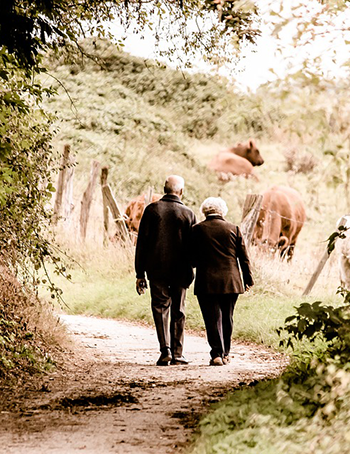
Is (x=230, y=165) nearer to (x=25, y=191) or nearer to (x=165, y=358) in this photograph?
(x=165, y=358)

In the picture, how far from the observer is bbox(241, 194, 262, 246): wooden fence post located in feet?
47.9

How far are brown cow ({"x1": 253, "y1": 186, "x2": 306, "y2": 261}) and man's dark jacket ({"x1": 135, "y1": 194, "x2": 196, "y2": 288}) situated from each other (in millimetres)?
10459

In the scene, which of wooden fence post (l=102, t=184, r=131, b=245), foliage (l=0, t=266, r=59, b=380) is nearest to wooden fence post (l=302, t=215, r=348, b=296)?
wooden fence post (l=102, t=184, r=131, b=245)

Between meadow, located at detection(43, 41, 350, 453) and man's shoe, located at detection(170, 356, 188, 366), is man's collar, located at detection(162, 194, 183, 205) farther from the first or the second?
man's shoe, located at detection(170, 356, 188, 366)

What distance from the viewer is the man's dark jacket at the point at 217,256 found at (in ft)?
28.1

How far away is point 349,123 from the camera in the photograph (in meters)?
4.17

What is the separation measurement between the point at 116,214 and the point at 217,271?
9.88 m

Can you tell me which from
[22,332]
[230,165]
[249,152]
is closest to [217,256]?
[22,332]

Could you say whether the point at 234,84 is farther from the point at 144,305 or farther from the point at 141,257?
the point at 144,305

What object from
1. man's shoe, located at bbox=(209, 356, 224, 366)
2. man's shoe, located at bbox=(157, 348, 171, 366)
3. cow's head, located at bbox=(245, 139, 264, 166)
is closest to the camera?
man's shoe, located at bbox=(209, 356, 224, 366)

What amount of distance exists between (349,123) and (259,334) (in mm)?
6988

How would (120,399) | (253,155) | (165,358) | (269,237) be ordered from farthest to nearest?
(253,155)
(269,237)
(165,358)
(120,399)

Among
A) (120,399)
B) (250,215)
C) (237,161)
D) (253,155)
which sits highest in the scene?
(253,155)

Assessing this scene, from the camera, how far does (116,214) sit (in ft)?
59.9
